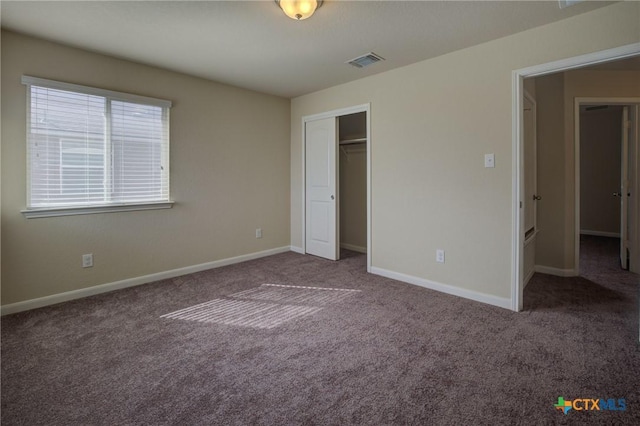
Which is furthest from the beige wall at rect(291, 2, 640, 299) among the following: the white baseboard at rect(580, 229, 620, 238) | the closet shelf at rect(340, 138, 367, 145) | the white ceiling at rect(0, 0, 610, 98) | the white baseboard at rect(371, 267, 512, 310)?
the white baseboard at rect(580, 229, 620, 238)

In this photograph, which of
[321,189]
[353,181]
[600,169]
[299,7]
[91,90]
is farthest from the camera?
[600,169]

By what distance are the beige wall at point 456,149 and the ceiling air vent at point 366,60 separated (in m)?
0.37

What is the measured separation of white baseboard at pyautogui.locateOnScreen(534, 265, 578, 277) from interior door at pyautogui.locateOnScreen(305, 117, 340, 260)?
8.42 ft

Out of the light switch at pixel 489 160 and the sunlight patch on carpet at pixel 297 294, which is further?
the sunlight patch on carpet at pixel 297 294

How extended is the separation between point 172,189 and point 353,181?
275 cm

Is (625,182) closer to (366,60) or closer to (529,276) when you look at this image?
(529,276)

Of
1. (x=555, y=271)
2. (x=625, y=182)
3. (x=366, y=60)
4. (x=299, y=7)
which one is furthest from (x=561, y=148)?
(x=299, y=7)

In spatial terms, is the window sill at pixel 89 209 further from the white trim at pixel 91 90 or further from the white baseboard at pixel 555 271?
the white baseboard at pixel 555 271

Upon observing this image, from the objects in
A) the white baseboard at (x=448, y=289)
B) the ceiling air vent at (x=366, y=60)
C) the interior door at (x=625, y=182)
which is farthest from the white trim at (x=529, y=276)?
the ceiling air vent at (x=366, y=60)

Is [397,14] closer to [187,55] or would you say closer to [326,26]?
[326,26]

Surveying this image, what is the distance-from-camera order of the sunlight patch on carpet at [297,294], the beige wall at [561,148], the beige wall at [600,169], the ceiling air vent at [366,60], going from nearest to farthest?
the sunlight patch on carpet at [297,294]
the ceiling air vent at [366,60]
the beige wall at [561,148]
the beige wall at [600,169]

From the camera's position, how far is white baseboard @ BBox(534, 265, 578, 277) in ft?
12.1

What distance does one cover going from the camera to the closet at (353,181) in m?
5.04

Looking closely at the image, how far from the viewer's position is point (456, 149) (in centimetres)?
308
